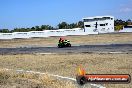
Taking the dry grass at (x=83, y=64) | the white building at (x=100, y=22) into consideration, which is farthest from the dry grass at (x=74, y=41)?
the white building at (x=100, y=22)

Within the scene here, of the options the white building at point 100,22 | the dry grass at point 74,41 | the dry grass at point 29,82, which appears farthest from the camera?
the white building at point 100,22

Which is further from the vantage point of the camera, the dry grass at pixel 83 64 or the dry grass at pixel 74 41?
the dry grass at pixel 74 41

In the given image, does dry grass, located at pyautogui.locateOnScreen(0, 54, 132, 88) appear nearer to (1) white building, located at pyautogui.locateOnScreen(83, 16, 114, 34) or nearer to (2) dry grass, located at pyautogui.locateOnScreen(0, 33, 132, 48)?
(2) dry grass, located at pyautogui.locateOnScreen(0, 33, 132, 48)

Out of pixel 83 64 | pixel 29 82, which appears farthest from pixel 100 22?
pixel 29 82

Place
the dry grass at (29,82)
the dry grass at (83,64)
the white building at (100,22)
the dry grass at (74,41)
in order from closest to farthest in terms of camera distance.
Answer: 1. the dry grass at (29,82)
2. the dry grass at (83,64)
3. the dry grass at (74,41)
4. the white building at (100,22)

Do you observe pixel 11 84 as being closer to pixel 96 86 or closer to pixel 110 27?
pixel 96 86

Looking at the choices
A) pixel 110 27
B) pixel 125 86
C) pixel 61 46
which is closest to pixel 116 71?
pixel 125 86

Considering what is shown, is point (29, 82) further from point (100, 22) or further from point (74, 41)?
point (100, 22)

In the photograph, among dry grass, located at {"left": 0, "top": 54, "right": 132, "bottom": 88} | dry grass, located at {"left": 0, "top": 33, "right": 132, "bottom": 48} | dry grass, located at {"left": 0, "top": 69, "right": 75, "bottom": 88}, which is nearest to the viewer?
dry grass, located at {"left": 0, "top": 69, "right": 75, "bottom": 88}

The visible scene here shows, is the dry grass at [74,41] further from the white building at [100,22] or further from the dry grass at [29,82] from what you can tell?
the white building at [100,22]

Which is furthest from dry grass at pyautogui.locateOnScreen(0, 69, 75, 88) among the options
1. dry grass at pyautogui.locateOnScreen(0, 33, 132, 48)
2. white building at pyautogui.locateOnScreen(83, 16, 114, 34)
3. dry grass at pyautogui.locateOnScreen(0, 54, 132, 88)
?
white building at pyautogui.locateOnScreen(83, 16, 114, 34)

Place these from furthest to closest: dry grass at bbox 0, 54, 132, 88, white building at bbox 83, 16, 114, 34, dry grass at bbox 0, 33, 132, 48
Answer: white building at bbox 83, 16, 114, 34
dry grass at bbox 0, 33, 132, 48
dry grass at bbox 0, 54, 132, 88

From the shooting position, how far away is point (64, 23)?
196 meters

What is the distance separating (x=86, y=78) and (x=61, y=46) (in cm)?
3696
